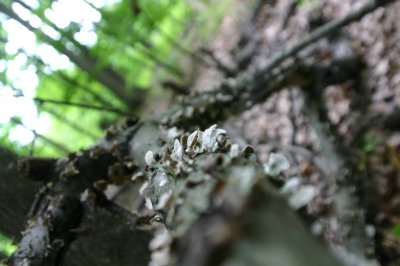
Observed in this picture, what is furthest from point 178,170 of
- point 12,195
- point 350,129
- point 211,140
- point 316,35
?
point 350,129

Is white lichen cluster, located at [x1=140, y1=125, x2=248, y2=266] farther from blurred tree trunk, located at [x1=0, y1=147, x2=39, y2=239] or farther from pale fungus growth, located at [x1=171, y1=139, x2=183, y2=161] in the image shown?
blurred tree trunk, located at [x1=0, y1=147, x2=39, y2=239]

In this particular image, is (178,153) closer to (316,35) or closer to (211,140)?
(211,140)

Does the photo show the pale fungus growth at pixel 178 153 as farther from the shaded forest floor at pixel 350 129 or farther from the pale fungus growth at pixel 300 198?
A: the shaded forest floor at pixel 350 129

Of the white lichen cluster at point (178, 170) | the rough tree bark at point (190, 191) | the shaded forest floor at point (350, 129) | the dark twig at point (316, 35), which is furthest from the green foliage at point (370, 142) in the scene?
the white lichen cluster at point (178, 170)

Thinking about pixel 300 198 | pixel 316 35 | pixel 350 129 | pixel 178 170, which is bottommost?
pixel 300 198

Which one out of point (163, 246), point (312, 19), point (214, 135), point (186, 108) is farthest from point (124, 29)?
point (163, 246)

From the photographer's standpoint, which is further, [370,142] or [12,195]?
[370,142]

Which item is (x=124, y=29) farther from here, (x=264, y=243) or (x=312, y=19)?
(x=264, y=243)
